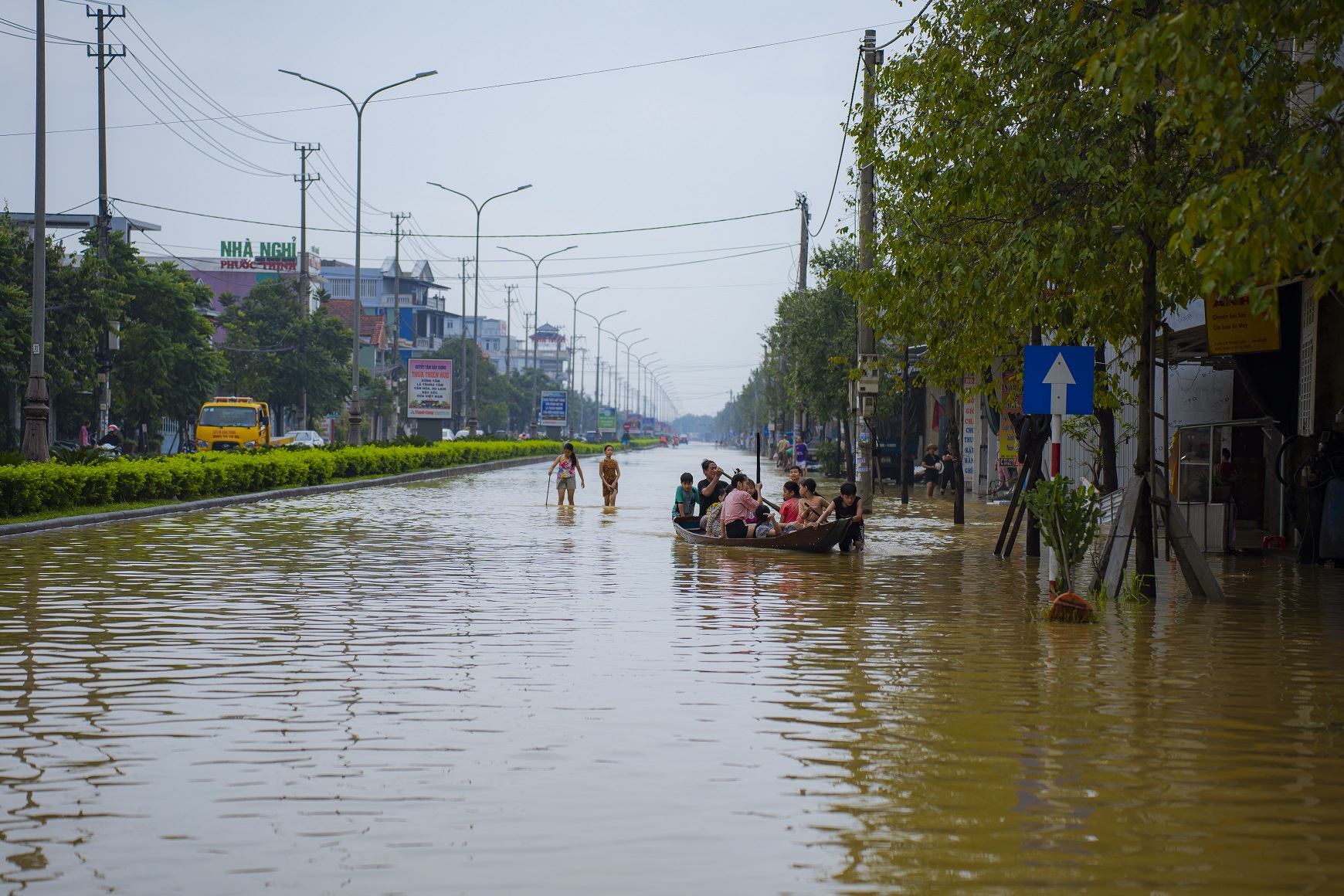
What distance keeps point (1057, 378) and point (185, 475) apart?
1965 centimetres

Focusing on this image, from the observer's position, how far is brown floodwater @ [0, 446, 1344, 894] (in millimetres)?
5348

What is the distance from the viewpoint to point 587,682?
30.3 feet

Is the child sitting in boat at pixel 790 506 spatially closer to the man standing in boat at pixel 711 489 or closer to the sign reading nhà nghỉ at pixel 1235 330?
the man standing in boat at pixel 711 489

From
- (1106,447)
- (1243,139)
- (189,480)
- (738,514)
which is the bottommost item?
(738,514)

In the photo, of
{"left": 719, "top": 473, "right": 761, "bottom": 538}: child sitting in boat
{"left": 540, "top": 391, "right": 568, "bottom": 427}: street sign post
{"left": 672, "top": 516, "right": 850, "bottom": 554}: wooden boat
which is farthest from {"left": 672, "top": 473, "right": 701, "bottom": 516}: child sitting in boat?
{"left": 540, "top": 391, "right": 568, "bottom": 427}: street sign post

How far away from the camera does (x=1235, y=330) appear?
63.3ft

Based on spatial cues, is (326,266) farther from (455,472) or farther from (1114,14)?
(1114,14)

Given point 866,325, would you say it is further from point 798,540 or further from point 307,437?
point 307,437

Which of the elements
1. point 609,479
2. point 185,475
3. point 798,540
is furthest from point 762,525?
point 185,475

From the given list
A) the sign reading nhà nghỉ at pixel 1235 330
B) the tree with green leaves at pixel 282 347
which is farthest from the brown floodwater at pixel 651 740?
the tree with green leaves at pixel 282 347

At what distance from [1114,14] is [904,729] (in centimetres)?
714

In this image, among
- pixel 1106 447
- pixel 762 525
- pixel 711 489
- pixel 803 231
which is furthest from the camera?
pixel 803 231

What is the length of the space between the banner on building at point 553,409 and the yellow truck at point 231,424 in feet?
157

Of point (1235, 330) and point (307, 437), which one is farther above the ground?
point (1235, 330)
